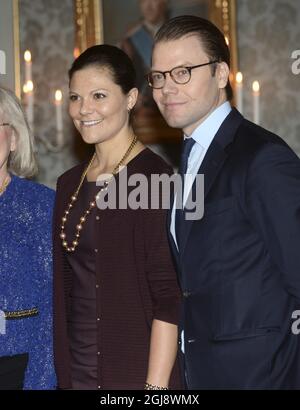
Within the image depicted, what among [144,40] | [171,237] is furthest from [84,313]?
[144,40]

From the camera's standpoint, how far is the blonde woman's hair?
2738 millimetres

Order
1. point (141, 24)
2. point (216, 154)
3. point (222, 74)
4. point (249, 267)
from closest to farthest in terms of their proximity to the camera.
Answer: point (249, 267), point (216, 154), point (222, 74), point (141, 24)

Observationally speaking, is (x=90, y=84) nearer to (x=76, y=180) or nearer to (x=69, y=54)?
(x=76, y=180)

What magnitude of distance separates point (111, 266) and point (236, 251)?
2.10 feet

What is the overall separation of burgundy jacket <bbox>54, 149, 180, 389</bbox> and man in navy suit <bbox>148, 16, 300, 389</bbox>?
0.24 meters

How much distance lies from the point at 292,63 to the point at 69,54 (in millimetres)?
1667

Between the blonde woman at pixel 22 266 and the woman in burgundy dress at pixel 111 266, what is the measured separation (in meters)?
0.05

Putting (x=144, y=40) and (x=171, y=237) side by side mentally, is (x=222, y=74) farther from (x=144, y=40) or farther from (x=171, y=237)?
(x=144, y=40)

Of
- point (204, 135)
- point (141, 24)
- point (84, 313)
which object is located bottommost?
Answer: point (84, 313)

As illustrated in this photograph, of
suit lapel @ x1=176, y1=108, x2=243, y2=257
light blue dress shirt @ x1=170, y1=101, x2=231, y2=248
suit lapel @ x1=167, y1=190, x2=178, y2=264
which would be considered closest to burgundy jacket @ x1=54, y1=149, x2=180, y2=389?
suit lapel @ x1=167, y1=190, x2=178, y2=264

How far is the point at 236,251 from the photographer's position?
2090mm

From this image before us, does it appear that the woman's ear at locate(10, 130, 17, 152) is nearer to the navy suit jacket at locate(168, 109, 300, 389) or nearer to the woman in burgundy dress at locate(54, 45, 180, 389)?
the woman in burgundy dress at locate(54, 45, 180, 389)
